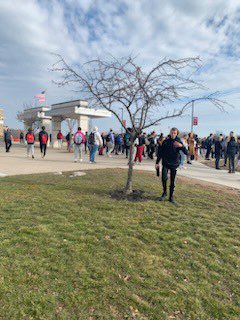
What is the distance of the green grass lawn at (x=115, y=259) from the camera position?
298 centimetres

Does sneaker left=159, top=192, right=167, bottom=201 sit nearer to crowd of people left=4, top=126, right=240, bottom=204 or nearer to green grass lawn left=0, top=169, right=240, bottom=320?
crowd of people left=4, top=126, right=240, bottom=204

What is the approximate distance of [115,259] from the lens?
3.84 m

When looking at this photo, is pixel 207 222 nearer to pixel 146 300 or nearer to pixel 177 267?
pixel 177 267

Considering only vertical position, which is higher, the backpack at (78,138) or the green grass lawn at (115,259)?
the backpack at (78,138)

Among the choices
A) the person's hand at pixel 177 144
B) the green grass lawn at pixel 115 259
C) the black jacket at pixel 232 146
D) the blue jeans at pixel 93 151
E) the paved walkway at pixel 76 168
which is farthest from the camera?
the blue jeans at pixel 93 151

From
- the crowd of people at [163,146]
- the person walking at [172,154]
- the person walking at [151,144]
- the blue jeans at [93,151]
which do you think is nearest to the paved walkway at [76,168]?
the blue jeans at [93,151]

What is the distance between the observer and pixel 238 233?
199 inches

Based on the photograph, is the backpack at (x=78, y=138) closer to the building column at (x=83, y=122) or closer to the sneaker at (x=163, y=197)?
the sneaker at (x=163, y=197)

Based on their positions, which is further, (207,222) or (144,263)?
(207,222)

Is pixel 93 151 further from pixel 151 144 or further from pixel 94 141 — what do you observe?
Result: pixel 151 144

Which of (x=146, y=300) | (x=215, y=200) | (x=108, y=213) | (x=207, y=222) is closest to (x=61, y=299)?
(x=146, y=300)

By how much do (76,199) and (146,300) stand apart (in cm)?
363

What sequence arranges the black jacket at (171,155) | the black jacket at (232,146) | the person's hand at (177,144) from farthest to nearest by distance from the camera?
the black jacket at (232,146) < the black jacket at (171,155) < the person's hand at (177,144)

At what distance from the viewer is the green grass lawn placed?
117 inches
